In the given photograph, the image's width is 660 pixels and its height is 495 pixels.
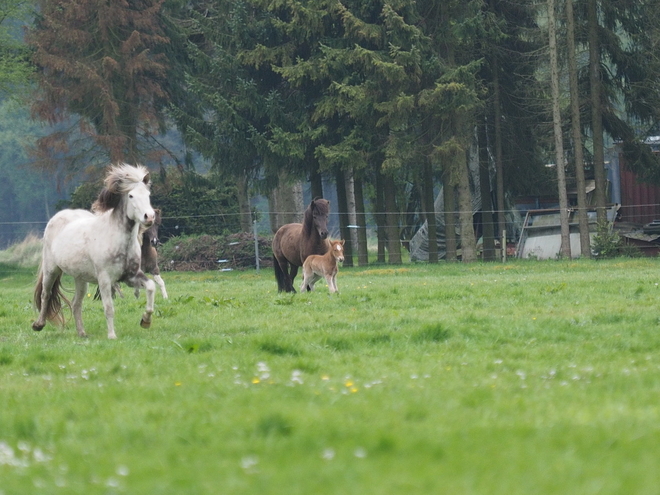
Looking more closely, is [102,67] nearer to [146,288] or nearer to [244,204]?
[244,204]

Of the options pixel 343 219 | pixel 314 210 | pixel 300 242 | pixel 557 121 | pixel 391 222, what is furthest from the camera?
pixel 343 219

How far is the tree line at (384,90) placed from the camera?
111 ft

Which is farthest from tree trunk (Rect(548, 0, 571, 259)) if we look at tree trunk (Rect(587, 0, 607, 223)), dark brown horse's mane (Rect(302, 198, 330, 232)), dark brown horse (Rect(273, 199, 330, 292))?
dark brown horse's mane (Rect(302, 198, 330, 232))

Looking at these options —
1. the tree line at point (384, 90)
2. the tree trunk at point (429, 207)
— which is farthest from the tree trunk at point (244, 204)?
the tree trunk at point (429, 207)

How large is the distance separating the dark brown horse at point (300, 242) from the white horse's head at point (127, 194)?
259 inches

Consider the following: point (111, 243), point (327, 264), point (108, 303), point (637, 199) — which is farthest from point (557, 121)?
point (108, 303)

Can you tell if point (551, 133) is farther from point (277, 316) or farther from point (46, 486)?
point (46, 486)

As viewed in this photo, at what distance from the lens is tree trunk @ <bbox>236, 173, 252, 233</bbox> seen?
1631 inches

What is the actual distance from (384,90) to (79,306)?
23.6 m

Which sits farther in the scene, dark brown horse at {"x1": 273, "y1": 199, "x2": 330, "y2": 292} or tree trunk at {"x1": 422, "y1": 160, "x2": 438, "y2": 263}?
tree trunk at {"x1": 422, "y1": 160, "x2": 438, "y2": 263}

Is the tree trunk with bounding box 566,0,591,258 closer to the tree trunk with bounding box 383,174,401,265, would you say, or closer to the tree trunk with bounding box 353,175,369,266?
the tree trunk with bounding box 383,174,401,265

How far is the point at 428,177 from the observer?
36719 mm

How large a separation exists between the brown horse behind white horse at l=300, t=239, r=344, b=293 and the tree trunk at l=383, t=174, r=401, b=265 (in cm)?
1820

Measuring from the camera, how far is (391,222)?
117ft
